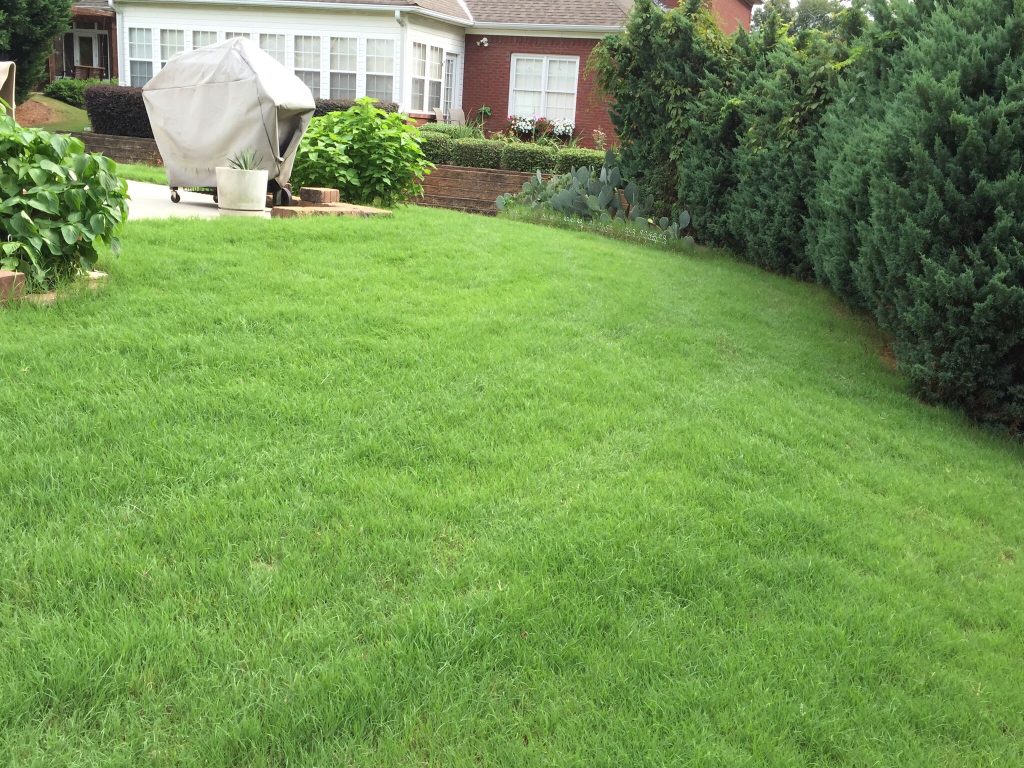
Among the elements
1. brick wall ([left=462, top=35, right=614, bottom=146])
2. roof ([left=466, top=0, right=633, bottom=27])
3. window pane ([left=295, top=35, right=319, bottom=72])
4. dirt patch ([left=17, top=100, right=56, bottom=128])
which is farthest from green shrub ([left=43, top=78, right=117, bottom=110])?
roof ([left=466, top=0, right=633, bottom=27])

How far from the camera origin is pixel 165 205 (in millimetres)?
9359

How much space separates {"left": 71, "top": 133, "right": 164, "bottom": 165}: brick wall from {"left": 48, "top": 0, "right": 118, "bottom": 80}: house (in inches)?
525

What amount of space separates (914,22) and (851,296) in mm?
2262

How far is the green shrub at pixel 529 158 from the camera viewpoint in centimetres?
1477

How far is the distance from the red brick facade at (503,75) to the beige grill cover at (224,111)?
512 inches

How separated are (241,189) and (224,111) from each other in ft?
5.02

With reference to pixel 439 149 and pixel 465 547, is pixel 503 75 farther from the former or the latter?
pixel 465 547

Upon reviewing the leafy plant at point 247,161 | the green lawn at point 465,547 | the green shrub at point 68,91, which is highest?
the green shrub at point 68,91

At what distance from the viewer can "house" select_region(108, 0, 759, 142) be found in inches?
808

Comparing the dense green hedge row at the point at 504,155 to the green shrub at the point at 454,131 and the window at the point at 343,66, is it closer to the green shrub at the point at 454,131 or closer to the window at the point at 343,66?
the green shrub at the point at 454,131

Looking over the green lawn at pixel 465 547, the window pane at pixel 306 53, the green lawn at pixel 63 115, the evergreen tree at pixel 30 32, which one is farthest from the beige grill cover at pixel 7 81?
the green lawn at pixel 63 115

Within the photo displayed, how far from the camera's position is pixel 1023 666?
2.87 meters

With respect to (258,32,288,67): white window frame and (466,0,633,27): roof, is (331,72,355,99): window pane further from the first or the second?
(466,0,633,27): roof

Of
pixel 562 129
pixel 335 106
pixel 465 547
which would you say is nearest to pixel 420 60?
pixel 335 106
